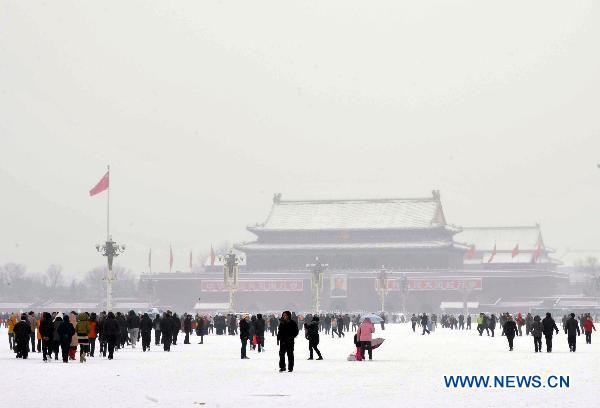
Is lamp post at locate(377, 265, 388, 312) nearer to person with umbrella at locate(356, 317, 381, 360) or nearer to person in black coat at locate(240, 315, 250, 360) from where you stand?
person in black coat at locate(240, 315, 250, 360)

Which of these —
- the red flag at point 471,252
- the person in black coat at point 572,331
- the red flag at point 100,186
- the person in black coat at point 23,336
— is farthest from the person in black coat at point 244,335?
the red flag at point 471,252

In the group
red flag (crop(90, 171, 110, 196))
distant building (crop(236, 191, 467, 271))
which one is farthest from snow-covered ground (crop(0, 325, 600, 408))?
distant building (crop(236, 191, 467, 271))

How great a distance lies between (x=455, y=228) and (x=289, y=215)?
17.6 meters

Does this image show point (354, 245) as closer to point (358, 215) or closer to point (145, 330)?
point (358, 215)

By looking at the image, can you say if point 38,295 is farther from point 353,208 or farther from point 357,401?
point 357,401

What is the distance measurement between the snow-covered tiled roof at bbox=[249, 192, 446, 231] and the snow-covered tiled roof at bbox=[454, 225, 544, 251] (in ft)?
36.0

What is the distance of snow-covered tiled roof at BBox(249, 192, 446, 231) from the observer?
137 m

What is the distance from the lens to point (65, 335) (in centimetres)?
3331

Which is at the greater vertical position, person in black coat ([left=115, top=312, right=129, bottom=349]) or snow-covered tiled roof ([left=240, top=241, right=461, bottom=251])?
snow-covered tiled roof ([left=240, top=241, right=461, bottom=251])

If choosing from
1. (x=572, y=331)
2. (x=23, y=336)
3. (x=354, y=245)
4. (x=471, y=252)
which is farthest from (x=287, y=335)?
(x=471, y=252)

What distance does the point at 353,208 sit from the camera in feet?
462

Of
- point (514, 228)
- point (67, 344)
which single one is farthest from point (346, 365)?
point (514, 228)

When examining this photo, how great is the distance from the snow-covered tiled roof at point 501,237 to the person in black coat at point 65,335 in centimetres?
11448

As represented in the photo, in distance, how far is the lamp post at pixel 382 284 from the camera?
121000 millimetres
